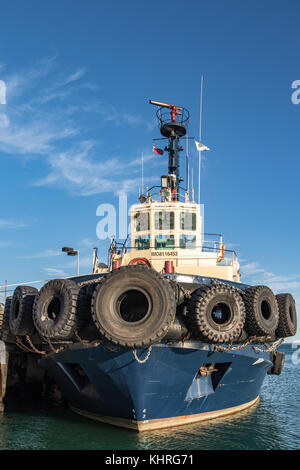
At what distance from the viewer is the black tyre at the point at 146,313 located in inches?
403

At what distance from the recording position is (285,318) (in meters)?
14.2

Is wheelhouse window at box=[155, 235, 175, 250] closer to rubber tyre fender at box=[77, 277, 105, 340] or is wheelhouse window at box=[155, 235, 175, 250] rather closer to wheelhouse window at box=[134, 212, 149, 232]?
wheelhouse window at box=[134, 212, 149, 232]

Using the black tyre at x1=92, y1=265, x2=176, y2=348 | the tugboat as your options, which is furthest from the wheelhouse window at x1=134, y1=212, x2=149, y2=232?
the black tyre at x1=92, y1=265, x2=176, y2=348

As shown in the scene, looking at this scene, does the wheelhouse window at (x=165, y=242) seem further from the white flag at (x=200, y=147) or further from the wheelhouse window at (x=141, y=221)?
the white flag at (x=200, y=147)

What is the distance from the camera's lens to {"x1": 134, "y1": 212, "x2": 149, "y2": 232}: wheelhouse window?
1912cm

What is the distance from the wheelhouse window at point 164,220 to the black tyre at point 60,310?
299 inches

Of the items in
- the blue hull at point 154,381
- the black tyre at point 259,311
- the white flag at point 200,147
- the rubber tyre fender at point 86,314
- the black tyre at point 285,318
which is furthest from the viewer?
the white flag at point 200,147

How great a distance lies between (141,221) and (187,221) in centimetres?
220

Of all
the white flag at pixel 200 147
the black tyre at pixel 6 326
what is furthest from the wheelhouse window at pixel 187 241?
the black tyre at pixel 6 326

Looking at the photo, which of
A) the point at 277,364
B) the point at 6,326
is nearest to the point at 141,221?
the point at 6,326

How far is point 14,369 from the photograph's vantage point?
76.2 ft
